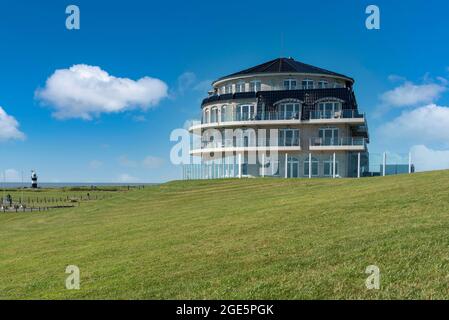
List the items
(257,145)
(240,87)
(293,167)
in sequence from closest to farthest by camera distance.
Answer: (293,167)
(257,145)
(240,87)

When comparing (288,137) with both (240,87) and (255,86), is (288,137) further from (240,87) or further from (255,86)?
(240,87)

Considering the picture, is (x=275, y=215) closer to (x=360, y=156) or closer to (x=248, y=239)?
(x=248, y=239)

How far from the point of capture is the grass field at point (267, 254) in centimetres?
667

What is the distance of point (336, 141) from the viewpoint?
42.6 meters

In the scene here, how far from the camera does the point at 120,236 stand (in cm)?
1504

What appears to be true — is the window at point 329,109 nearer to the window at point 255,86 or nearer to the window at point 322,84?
the window at point 322,84

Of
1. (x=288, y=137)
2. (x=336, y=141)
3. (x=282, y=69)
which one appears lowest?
(x=336, y=141)

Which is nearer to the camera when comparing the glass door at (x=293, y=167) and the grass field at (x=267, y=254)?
the grass field at (x=267, y=254)

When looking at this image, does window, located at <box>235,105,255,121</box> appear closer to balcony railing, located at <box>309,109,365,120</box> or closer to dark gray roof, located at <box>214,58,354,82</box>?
dark gray roof, located at <box>214,58,354,82</box>

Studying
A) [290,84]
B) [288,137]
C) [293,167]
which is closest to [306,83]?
[290,84]

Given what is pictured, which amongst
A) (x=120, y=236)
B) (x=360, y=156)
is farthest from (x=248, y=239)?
(x=360, y=156)

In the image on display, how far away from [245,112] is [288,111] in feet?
16.7

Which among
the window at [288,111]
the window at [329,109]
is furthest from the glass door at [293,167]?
the window at [329,109]

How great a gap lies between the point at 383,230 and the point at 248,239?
350cm
